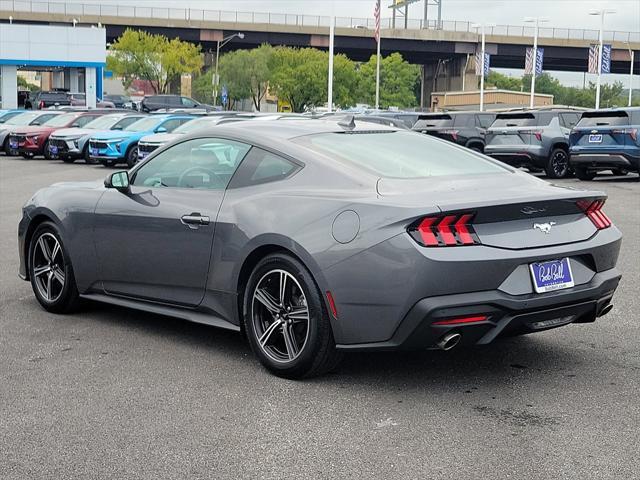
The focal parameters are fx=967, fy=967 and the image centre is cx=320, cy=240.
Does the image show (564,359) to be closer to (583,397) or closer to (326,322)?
(583,397)

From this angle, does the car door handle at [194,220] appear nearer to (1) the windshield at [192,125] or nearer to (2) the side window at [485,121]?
(1) the windshield at [192,125]

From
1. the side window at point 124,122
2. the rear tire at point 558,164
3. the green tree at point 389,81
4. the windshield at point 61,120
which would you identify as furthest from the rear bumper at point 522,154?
the green tree at point 389,81

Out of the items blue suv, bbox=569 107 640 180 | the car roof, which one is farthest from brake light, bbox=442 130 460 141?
the car roof

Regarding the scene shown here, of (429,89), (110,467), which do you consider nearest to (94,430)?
(110,467)

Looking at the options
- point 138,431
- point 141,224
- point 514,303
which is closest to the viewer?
point 138,431

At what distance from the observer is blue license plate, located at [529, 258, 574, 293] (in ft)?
16.5

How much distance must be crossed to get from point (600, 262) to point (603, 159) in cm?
1673

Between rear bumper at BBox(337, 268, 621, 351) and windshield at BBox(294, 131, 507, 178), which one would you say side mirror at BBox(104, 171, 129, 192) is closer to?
windshield at BBox(294, 131, 507, 178)

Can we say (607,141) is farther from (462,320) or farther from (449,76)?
(449,76)

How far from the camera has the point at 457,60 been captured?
350 feet

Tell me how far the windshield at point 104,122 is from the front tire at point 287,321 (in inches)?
948

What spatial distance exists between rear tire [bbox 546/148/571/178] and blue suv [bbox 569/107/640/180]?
162cm

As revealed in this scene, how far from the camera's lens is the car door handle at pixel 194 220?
5.88 metres

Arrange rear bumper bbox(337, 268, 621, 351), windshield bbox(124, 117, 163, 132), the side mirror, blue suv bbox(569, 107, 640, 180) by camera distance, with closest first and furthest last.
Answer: rear bumper bbox(337, 268, 621, 351) → the side mirror → blue suv bbox(569, 107, 640, 180) → windshield bbox(124, 117, 163, 132)
